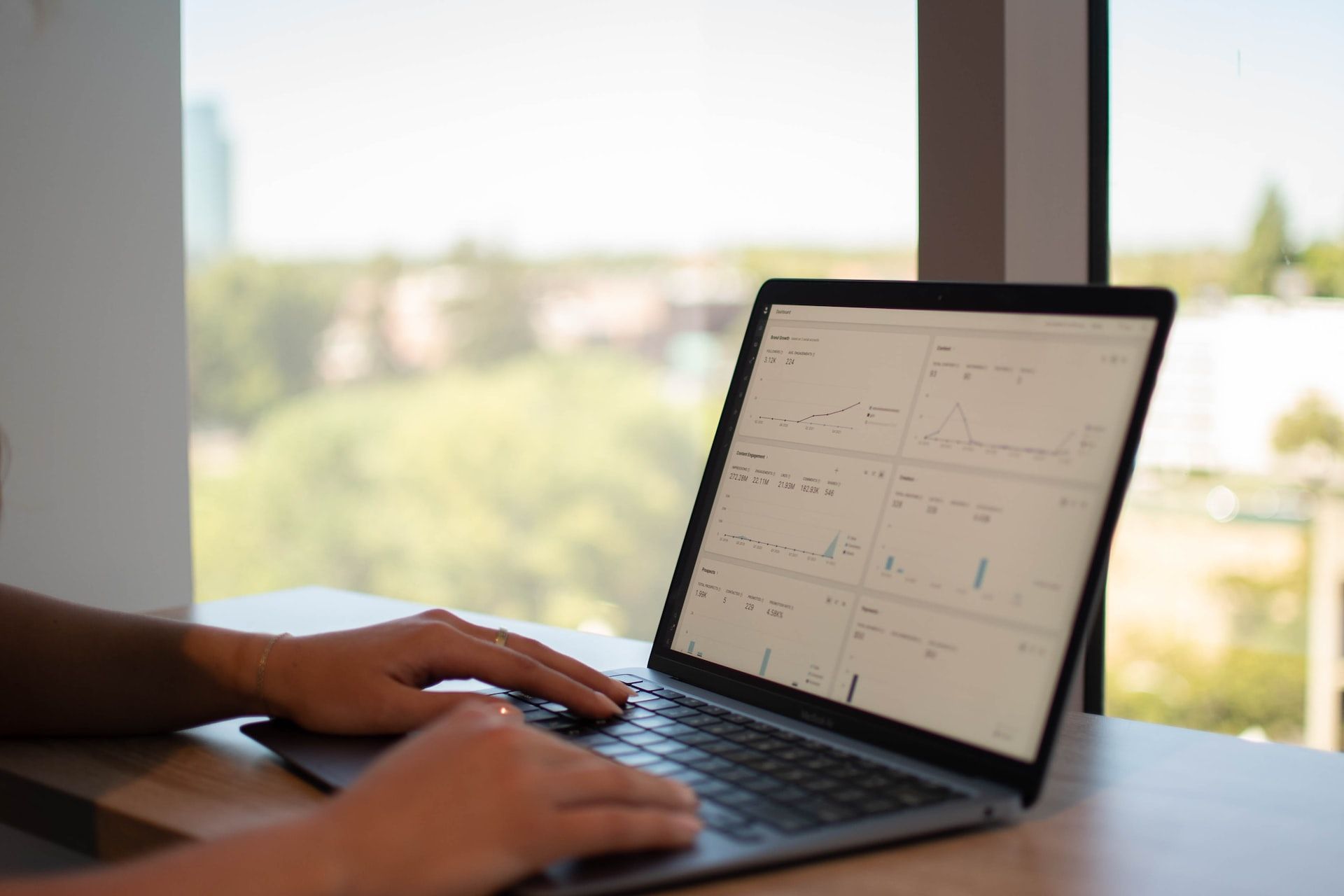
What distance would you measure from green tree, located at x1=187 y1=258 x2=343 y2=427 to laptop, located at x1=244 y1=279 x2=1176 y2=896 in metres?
5.71

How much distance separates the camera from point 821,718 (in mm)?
717

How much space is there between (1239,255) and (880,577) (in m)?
1.38

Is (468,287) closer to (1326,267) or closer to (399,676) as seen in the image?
(1326,267)

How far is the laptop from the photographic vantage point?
61 cm

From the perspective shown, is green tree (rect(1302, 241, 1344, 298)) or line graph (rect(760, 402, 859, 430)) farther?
green tree (rect(1302, 241, 1344, 298))

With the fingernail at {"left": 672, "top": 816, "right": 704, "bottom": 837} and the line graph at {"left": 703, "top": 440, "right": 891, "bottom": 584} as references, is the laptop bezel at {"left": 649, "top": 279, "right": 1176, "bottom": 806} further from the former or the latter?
the fingernail at {"left": 672, "top": 816, "right": 704, "bottom": 837}

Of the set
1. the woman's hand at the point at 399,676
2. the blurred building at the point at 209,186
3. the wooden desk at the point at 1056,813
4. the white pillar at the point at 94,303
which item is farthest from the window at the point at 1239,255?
the blurred building at the point at 209,186

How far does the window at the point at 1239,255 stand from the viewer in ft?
5.08

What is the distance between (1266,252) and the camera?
183 centimetres

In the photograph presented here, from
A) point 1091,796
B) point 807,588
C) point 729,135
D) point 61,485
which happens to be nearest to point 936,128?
point 807,588

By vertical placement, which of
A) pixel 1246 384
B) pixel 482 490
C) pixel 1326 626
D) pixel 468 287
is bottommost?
pixel 482 490

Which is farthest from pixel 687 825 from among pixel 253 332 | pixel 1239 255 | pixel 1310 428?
pixel 253 332

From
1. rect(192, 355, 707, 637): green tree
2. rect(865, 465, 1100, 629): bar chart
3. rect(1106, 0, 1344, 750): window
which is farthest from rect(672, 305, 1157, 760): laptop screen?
rect(192, 355, 707, 637): green tree

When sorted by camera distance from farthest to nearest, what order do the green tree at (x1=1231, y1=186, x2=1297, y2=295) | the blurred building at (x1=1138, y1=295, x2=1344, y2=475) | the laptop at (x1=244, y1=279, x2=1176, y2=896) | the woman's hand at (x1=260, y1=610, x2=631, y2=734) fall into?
the green tree at (x1=1231, y1=186, x2=1297, y2=295)
the blurred building at (x1=1138, y1=295, x2=1344, y2=475)
the woman's hand at (x1=260, y1=610, x2=631, y2=734)
the laptop at (x1=244, y1=279, x2=1176, y2=896)
